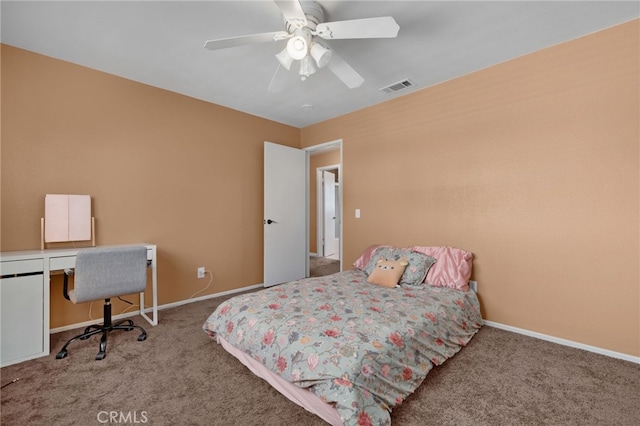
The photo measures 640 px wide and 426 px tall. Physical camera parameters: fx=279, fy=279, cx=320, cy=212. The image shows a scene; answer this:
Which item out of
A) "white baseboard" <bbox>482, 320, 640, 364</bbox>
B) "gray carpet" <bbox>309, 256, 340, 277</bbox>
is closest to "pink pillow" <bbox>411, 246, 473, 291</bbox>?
"white baseboard" <bbox>482, 320, 640, 364</bbox>

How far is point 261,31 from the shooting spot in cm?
223

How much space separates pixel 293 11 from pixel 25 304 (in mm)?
2886

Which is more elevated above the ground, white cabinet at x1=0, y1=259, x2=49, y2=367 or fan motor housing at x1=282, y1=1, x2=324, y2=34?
fan motor housing at x1=282, y1=1, x2=324, y2=34

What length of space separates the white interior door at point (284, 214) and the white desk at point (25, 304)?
2318 mm

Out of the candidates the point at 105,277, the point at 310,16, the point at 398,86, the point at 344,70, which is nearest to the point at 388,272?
the point at 344,70

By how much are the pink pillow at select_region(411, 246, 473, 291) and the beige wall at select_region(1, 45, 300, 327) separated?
8.17 feet

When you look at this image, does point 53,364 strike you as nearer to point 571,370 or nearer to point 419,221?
point 419,221

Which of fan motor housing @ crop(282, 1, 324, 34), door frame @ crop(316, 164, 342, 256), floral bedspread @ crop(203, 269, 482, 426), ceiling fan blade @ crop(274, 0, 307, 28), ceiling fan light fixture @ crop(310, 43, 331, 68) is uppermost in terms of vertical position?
fan motor housing @ crop(282, 1, 324, 34)

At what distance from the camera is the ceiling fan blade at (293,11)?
1.60m

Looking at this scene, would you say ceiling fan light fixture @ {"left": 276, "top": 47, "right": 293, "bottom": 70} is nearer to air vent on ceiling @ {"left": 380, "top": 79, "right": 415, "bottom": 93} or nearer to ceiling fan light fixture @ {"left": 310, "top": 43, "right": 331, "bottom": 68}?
ceiling fan light fixture @ {"left": 310, "top": 43, "right": 331, "bottom": 68}

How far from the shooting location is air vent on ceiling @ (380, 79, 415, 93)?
10.2ft

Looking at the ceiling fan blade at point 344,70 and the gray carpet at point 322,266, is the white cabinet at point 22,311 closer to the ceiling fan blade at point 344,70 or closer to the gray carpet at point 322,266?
the ceiling fan blade at point 344,70

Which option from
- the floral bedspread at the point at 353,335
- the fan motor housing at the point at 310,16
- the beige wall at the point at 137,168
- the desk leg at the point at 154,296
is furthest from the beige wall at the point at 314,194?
the fan motor housing at the point at 310,16

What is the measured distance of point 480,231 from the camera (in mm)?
2855
